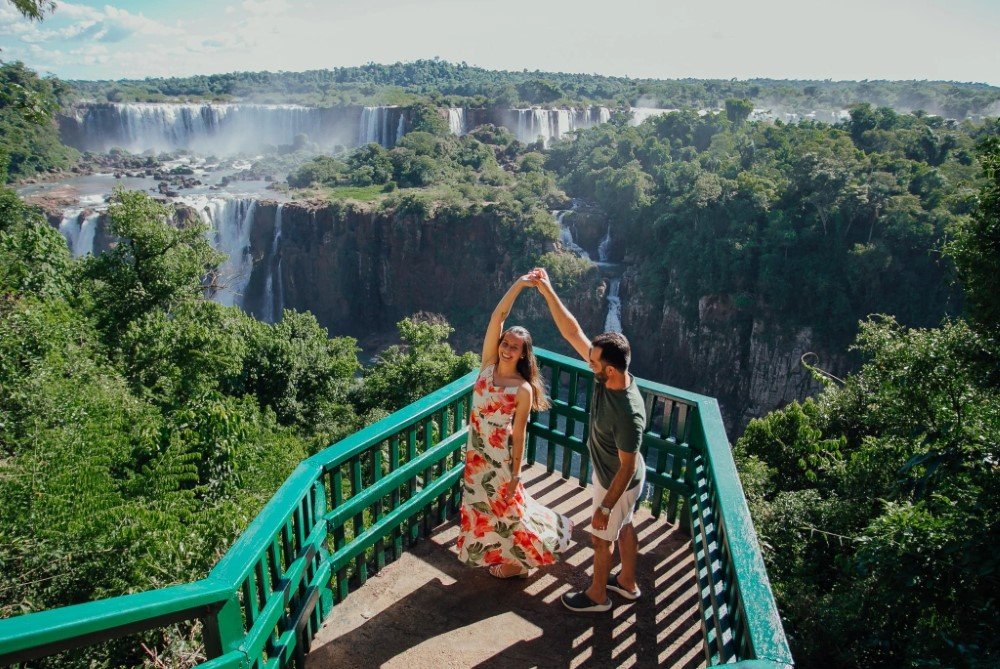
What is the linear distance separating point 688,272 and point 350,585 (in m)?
35.9

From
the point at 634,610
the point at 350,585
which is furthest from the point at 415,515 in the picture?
the point at 634,610

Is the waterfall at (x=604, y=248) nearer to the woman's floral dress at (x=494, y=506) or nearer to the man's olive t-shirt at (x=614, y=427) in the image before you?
the woman's floral dress at (x=494, y=506)

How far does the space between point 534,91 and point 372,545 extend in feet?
284

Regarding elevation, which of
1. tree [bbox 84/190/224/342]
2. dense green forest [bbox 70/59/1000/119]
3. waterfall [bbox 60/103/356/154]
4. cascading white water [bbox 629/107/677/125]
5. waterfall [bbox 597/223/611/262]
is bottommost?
waterfall [bbox 597/223/611/262]

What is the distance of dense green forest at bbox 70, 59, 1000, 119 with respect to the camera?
249 ft

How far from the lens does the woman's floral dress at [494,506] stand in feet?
12.6

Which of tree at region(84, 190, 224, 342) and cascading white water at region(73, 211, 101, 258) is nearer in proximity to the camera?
tree at region(84, 190, 224, 342)

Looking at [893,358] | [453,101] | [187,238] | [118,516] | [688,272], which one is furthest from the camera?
[453,101]

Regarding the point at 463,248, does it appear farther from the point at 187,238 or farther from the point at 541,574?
the point at 541,574

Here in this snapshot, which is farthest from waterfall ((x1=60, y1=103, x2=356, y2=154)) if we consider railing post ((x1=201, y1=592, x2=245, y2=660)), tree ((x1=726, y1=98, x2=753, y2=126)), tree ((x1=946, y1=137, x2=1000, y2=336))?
railing post ((x1=201, y1=592, x2=245, y2=660))

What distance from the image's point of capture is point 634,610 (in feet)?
12.9

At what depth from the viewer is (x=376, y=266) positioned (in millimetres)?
47344

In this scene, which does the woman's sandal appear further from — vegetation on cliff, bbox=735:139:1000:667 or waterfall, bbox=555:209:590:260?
waterfall, bbox=555:209:590:260

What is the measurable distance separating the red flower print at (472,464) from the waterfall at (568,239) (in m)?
41.0
